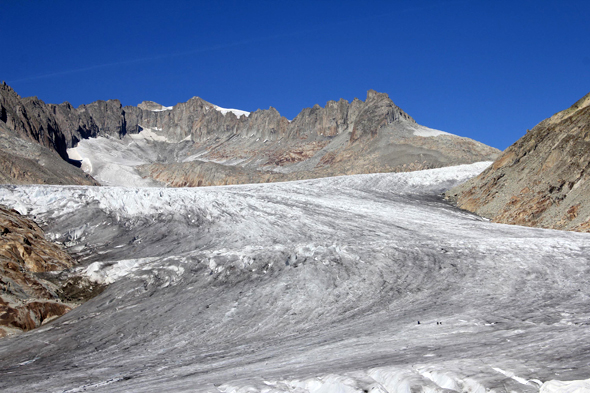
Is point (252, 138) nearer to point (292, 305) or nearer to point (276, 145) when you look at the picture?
point (276, 145)

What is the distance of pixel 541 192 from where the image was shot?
86.4 feet

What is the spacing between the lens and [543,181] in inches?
1060

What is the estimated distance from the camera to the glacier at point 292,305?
6.98 m

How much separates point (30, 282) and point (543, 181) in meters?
24.9

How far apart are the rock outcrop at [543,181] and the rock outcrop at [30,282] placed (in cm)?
2025

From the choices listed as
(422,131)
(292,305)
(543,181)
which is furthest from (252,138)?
(292,305)

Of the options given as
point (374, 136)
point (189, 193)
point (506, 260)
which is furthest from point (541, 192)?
point (374, 136)

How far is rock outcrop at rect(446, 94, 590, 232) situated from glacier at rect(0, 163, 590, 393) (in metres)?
3.82

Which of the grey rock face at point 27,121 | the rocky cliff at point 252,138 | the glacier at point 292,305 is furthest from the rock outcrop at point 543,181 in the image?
the grey rock face at point 27,121

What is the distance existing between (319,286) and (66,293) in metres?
6.40

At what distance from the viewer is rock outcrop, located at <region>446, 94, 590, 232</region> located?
23.9m

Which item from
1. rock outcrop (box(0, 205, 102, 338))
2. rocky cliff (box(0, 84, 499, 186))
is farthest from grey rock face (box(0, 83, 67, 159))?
rock outcrop (box(0, 205, 102, 338))

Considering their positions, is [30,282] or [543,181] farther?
[543,181]

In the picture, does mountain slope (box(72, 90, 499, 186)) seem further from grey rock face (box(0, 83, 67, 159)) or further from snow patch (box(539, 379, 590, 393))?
snow patch (box(539, 379, 590, 393))
